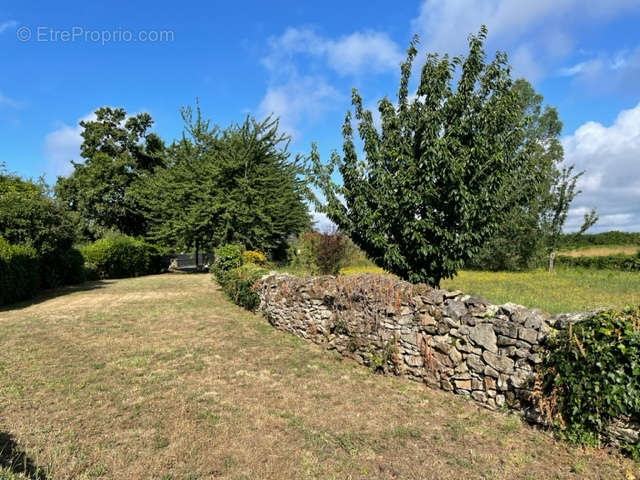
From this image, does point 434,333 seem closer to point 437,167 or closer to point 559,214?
point 437,167

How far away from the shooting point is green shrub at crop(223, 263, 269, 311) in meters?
9.89

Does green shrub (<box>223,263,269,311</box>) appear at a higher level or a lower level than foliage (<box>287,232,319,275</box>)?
lower

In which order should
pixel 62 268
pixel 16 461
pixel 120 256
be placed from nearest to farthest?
1. pixel 16 461
2. pixel 62 268
3. pixel 120 256

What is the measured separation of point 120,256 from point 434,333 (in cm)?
1993

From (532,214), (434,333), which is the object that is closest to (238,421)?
(434,333)

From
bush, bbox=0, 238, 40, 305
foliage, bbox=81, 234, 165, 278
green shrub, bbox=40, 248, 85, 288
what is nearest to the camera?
bush, bbox=0, 238, 40, 305

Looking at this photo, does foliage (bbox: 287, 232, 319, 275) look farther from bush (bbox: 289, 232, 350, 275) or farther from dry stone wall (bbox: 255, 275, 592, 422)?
dry stone wall (bbox: 255, 275, 592, 422)

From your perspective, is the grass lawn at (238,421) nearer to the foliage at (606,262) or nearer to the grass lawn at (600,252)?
the foliage at (606,262)

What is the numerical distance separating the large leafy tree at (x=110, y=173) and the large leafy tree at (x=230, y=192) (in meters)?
4.34

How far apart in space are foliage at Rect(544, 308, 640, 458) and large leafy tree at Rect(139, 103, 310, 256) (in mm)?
17239

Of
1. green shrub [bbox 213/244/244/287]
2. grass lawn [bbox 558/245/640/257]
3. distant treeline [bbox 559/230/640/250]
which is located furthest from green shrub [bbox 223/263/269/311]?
distant treeline [bbox 559/230/640/250]

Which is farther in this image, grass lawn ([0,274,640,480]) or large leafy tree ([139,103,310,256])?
large leafy tree ([139,103,310,256])

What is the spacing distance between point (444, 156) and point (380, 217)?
167 centimetres

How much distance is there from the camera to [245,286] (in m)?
10.3
